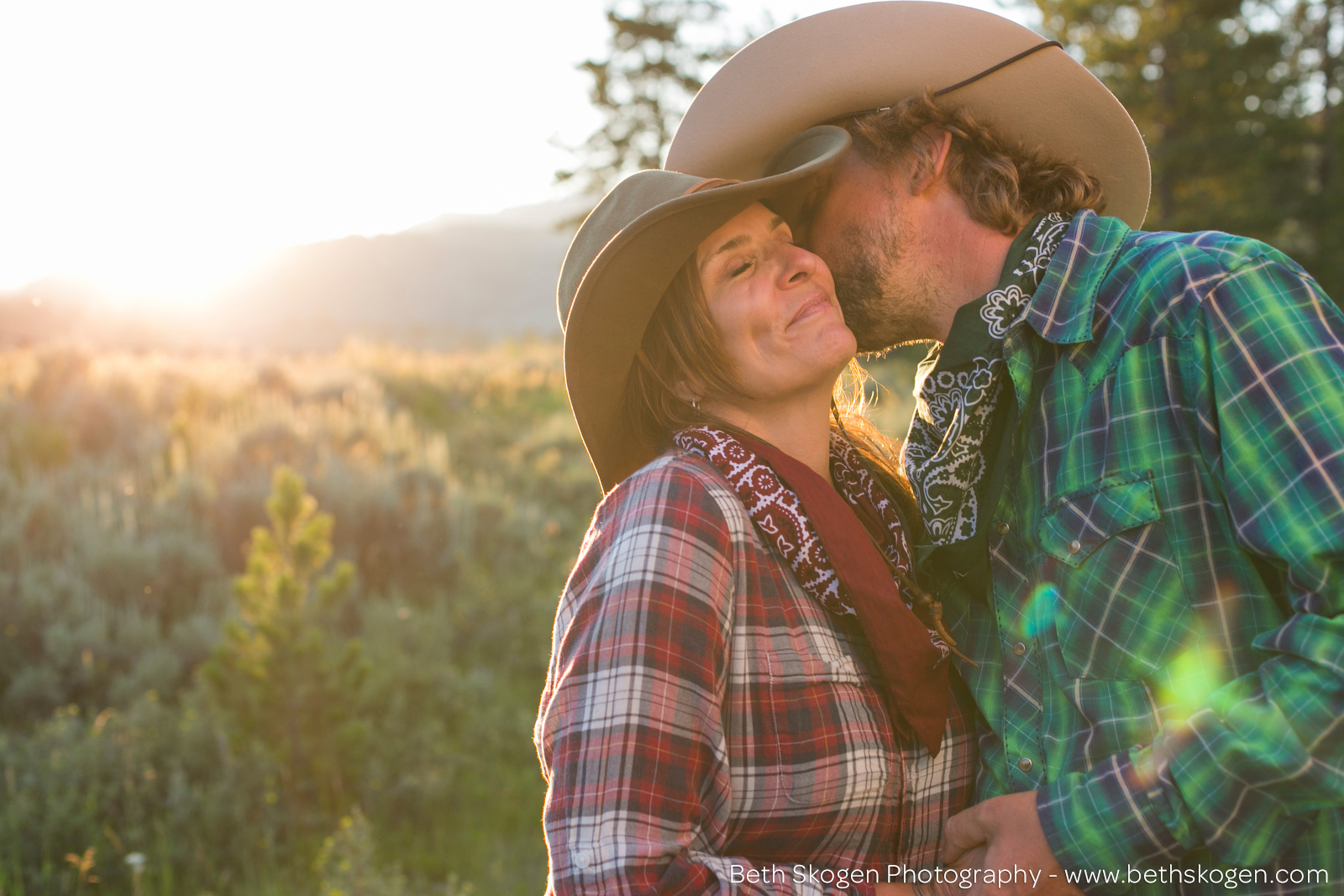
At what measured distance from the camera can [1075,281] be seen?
5.97 feet

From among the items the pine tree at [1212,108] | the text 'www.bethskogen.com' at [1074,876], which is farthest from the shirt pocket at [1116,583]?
the pine tree at [1212,108]

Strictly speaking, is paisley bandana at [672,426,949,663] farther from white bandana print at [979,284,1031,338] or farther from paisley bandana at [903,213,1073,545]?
white bandana print at [979,284,1031,338]

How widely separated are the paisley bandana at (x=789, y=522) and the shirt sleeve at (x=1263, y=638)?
1.50 feet

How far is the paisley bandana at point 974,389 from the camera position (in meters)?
1.91

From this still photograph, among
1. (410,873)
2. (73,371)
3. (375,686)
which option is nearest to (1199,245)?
(410,873)

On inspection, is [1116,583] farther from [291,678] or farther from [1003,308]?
[291,678]

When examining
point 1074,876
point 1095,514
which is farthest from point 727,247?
point 1074,876

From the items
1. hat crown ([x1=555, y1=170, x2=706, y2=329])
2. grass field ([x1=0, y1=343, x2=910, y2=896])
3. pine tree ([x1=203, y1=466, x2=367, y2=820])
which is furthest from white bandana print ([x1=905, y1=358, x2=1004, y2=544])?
pine tree ([x1=203, y1=466, x2=367, y2=820])

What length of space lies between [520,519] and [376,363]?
1214cm

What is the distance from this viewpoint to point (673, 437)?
2.06 m

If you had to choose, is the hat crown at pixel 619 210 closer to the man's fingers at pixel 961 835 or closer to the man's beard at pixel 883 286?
the man's beard at pixel 883 286

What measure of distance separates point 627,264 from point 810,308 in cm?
48

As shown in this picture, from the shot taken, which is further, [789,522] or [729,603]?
[789,522]

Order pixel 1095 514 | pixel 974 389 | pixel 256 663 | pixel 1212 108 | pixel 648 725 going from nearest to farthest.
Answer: pixel 648 725
pixel 1095 514
pixel 974 389
pixel 256 663
pixel 1212 108
